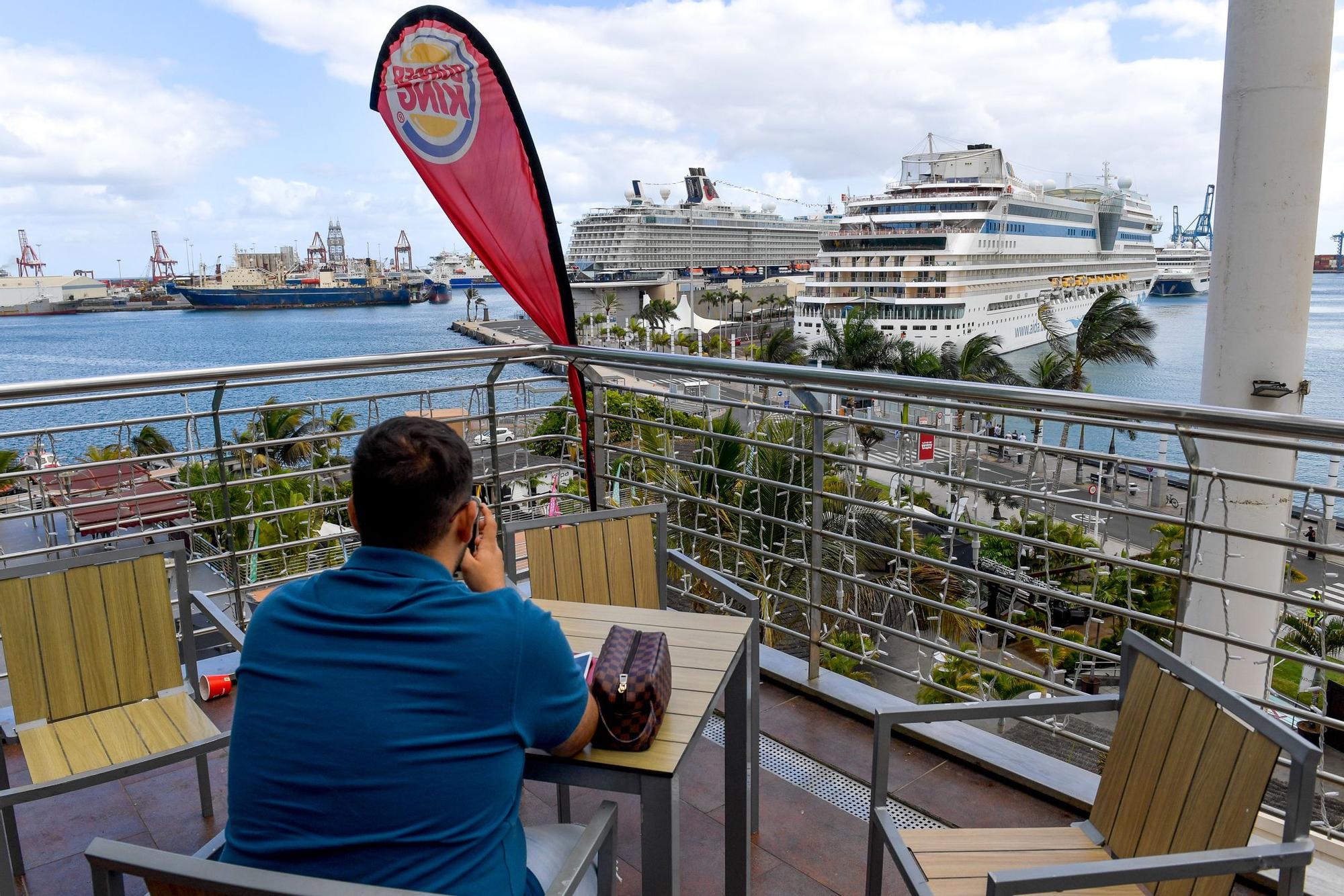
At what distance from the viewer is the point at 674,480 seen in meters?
8.02

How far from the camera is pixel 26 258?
120438 mm

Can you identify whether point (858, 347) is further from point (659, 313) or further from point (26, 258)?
point (26, 258)

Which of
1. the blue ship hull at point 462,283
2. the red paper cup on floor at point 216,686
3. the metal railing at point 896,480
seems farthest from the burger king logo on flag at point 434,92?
the blue ship hull at point 462,283

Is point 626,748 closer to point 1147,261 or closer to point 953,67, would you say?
point 1147,261

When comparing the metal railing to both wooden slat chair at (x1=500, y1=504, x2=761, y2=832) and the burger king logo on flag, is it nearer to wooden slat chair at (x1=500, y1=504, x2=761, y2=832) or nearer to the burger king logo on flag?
wooden slat chair at (x1=500, y1=504, x2=761, y2=832)

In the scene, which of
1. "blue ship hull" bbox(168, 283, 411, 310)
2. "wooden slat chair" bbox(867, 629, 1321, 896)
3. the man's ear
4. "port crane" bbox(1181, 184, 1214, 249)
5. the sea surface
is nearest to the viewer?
"wooden slat chair" bbox(867, 629, 1321, 896)

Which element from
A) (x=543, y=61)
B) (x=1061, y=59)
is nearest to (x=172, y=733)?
(x=543, y=61)

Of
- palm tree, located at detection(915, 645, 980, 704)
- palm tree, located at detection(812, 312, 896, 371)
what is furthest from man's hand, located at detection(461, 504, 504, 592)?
palm tree, located at detection(812, 312, 896, 371)

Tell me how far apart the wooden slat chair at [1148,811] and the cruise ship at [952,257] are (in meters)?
47.2

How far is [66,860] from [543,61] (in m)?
22.1

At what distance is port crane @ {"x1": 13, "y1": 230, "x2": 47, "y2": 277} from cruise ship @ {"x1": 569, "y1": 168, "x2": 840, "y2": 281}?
9050cm

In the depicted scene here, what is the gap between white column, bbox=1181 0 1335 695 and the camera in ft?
15.9

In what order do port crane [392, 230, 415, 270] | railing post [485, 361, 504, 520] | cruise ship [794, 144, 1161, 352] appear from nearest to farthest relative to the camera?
railing post [485, 361, 504, 520], cruise ship [794, 144, 1161, 352], port crane [392, 230, 415, 270]

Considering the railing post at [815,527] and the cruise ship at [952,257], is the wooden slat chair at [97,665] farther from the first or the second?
the cruise ship at [952,257]
